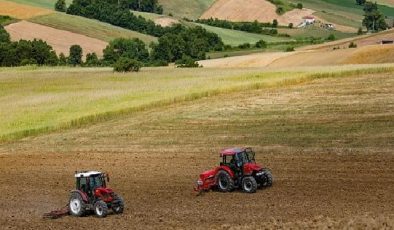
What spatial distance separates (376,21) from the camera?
603 feet

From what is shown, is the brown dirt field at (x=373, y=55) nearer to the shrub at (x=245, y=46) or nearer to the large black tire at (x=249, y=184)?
the large black tire at (x=249, y=184)

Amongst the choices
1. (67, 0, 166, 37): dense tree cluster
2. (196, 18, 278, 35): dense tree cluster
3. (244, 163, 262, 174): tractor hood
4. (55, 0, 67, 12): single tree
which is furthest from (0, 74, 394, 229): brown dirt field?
(55, 0, 67, 12): single tree

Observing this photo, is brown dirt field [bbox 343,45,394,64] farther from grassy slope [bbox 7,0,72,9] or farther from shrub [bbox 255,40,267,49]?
grassy slope [bbox 7,0,72,9]

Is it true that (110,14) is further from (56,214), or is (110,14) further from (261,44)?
(56,214)

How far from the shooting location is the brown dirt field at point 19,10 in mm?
146000

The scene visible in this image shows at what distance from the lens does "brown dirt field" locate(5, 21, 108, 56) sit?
13250 centimetres

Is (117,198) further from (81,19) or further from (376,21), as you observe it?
(376,21)

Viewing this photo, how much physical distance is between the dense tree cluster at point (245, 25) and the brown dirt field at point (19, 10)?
44536 mm

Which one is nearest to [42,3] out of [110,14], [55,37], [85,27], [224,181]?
[110,14]

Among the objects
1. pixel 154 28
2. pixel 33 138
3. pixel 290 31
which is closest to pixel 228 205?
pixel 33 138

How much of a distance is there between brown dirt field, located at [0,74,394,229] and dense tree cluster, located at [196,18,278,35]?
113559mm

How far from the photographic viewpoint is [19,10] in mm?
149500

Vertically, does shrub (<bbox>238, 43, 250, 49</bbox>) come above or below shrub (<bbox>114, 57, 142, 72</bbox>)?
above

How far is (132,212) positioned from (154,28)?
453 feet
